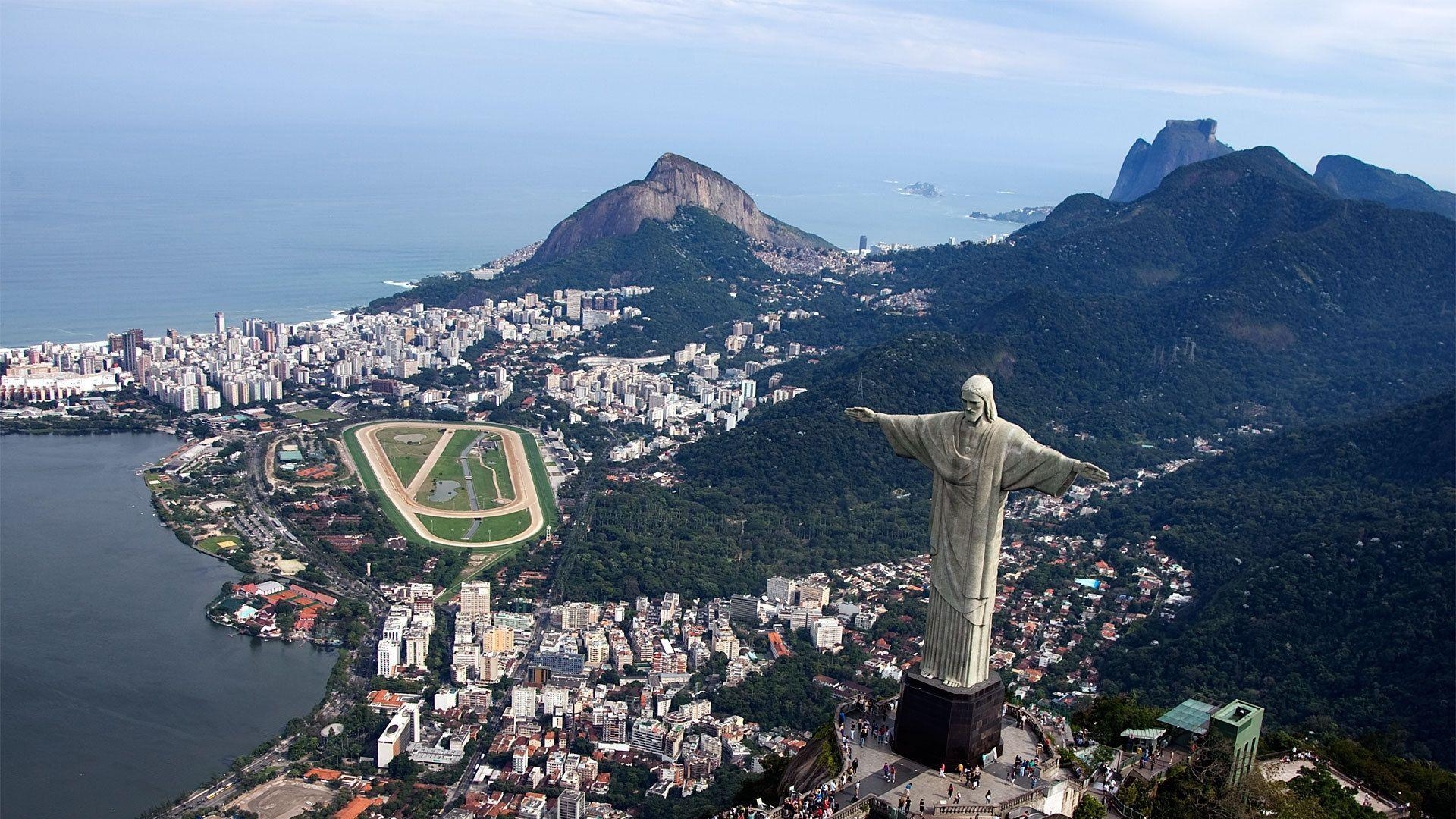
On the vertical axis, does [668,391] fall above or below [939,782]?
below

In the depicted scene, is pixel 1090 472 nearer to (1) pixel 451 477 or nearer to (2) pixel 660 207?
(1) pixel 451 477

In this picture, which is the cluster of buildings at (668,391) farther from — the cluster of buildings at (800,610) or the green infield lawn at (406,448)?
the cluster of buildings at (800,610)

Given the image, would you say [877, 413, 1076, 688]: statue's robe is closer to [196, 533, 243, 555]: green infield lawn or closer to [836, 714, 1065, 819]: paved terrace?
[836, 714, 1065, 819]: paved terrace

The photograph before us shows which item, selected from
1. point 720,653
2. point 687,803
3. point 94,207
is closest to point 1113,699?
point 687,803

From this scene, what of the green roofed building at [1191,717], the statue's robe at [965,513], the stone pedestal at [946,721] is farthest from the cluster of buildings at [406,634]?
the green roofed building at [1191,717]

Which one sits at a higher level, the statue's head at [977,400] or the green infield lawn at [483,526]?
the statue's head at [977,400]

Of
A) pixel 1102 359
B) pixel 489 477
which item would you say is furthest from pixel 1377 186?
pixel 489 477
